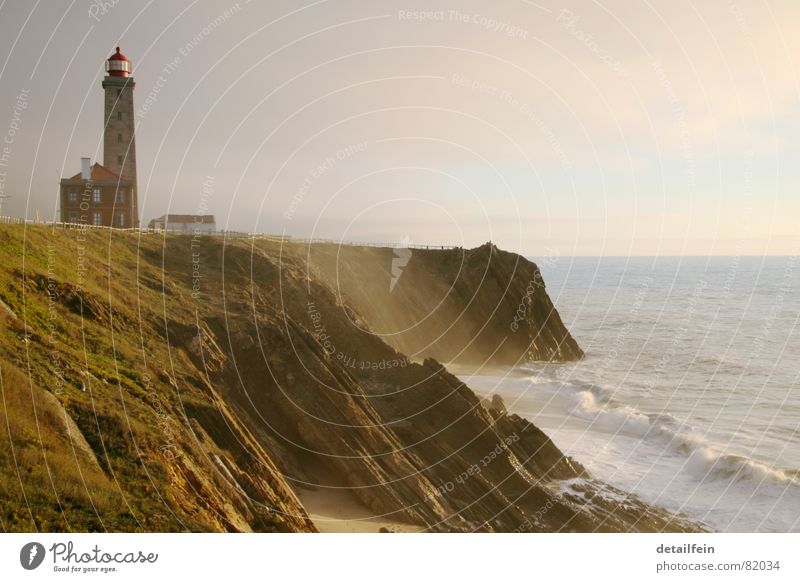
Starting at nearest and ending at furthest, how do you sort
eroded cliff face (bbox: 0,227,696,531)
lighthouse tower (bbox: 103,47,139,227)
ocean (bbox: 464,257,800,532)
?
eroded cliff face (bbox: 0,227,696,531)
ocean (bbox: 464,257,800,532)
lighthouse tower (bbox: 103,47,139,227)

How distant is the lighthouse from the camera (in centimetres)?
4638

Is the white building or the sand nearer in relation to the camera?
the sand

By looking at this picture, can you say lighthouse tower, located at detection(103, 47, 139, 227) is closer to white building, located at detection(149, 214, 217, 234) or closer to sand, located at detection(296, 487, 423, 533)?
white building, located at detection(149, 214, 217, 234)

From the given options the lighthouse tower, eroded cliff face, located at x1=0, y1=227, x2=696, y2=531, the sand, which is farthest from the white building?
the sand

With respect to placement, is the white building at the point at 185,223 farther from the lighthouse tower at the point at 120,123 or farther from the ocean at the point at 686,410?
the ocean at the point at 686,410

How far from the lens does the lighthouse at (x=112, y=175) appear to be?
46.4 m

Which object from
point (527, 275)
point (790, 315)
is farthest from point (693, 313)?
point (527, 275)

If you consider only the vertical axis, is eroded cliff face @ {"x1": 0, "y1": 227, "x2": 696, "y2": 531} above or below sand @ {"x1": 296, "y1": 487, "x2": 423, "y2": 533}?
above

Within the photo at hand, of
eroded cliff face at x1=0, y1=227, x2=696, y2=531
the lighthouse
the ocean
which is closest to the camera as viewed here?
eroded cliff face at x1=0, y1=227, x2=696, y2=531

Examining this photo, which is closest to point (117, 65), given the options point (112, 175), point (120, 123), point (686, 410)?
point (120, 123)

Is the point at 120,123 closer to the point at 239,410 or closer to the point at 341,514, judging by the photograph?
the point at 239,410

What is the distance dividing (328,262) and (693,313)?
2636 inches

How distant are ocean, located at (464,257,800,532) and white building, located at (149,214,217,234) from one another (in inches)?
1004

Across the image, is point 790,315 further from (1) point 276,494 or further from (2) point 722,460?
(1) point 276,494
